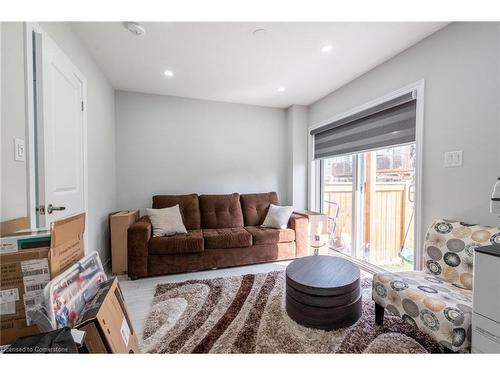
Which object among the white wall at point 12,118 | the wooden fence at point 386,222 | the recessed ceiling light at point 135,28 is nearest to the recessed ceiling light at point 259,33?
the recessed ceiling light at point 135,28

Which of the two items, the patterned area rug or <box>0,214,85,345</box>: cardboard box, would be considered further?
the patterned area rug

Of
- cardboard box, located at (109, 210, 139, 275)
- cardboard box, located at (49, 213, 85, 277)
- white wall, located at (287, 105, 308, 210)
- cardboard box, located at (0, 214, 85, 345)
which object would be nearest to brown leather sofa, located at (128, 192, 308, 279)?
cardboard box, located at (109, 210, 139, 275)

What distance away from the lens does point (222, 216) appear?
10.8 feet

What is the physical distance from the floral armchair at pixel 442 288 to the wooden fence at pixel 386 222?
0.79m

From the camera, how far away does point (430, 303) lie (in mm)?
1272

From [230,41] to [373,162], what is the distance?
2.19 m

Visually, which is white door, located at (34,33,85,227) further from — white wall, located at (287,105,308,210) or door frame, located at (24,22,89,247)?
white wall, located at (287,105,308,210)

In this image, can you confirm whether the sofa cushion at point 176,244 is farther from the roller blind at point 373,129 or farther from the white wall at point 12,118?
the roller blind at point 373,129

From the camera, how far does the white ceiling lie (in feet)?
6.09

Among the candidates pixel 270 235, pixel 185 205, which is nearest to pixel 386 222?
pixel 270 235

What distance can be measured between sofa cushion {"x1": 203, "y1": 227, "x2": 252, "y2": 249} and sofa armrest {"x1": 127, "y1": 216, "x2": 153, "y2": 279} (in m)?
0.68

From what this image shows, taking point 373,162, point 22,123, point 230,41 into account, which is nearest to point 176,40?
point 230,41
